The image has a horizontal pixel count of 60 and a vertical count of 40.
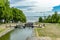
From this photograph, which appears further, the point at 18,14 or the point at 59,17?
the point at 18,14

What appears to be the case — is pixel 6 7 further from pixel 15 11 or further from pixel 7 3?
pixel 15 11

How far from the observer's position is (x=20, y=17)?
8275cm

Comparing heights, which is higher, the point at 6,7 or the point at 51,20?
the point at 6,7

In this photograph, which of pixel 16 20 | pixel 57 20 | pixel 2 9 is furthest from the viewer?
pixel 16 20

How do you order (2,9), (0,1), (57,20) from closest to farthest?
(0,1)
(2,9)
(57,20)

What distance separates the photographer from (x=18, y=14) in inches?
3246

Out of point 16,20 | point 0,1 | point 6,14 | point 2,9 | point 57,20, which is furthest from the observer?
point 16,20

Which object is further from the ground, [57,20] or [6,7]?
[6,7]

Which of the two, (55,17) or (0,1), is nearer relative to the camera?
(0,1)

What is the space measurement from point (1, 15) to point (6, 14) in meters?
2.71

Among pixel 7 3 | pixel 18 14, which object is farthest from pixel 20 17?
pixel 7 3

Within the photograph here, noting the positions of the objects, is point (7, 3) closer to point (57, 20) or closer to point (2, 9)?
point (2, 9)

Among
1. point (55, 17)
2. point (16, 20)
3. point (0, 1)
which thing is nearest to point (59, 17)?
point (55, 17)

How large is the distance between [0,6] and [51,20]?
82.1 feet
